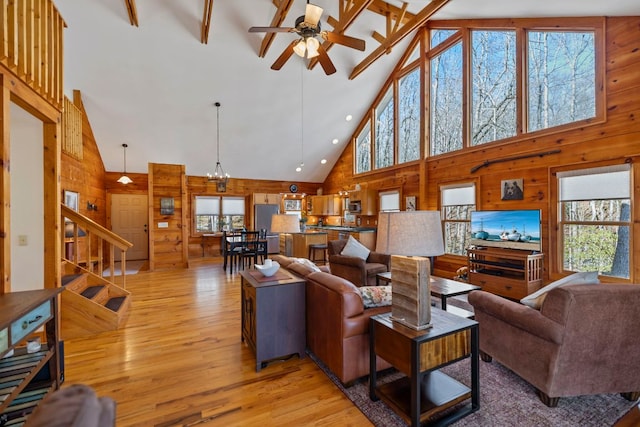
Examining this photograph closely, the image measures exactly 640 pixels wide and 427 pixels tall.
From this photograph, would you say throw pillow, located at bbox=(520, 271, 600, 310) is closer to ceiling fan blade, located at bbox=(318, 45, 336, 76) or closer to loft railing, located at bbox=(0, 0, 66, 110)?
ceiling fan blade, located at bbox=(318, 45, 336, 76)

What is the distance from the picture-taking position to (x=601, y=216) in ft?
12.1

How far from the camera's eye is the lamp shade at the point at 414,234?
5.60ft

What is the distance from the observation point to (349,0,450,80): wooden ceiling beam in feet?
14.7

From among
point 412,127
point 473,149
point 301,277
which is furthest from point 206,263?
point 473,149

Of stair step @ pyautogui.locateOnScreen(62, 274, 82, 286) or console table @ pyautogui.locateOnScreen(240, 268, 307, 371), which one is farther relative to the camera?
stair step @ pyautogui.locateOnScreen(62, 274, 82, 286)

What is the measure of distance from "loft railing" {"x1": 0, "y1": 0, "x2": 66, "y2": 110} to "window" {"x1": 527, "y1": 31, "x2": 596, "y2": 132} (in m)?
6.13

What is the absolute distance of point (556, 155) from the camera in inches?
161

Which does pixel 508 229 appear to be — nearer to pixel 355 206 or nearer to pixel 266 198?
pixel 355 206

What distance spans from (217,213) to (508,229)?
7.78 metres

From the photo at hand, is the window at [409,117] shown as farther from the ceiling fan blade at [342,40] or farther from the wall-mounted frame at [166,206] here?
the wall-mounted frame at [166,206]

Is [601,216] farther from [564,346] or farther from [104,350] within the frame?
[104,350]

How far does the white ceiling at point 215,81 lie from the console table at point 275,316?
4.48m

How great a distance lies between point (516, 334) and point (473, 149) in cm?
398

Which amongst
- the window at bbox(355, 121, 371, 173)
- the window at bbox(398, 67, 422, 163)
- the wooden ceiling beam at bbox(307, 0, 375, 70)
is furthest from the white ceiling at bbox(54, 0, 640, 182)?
the window at bbox(398, 67, 422, 163)
